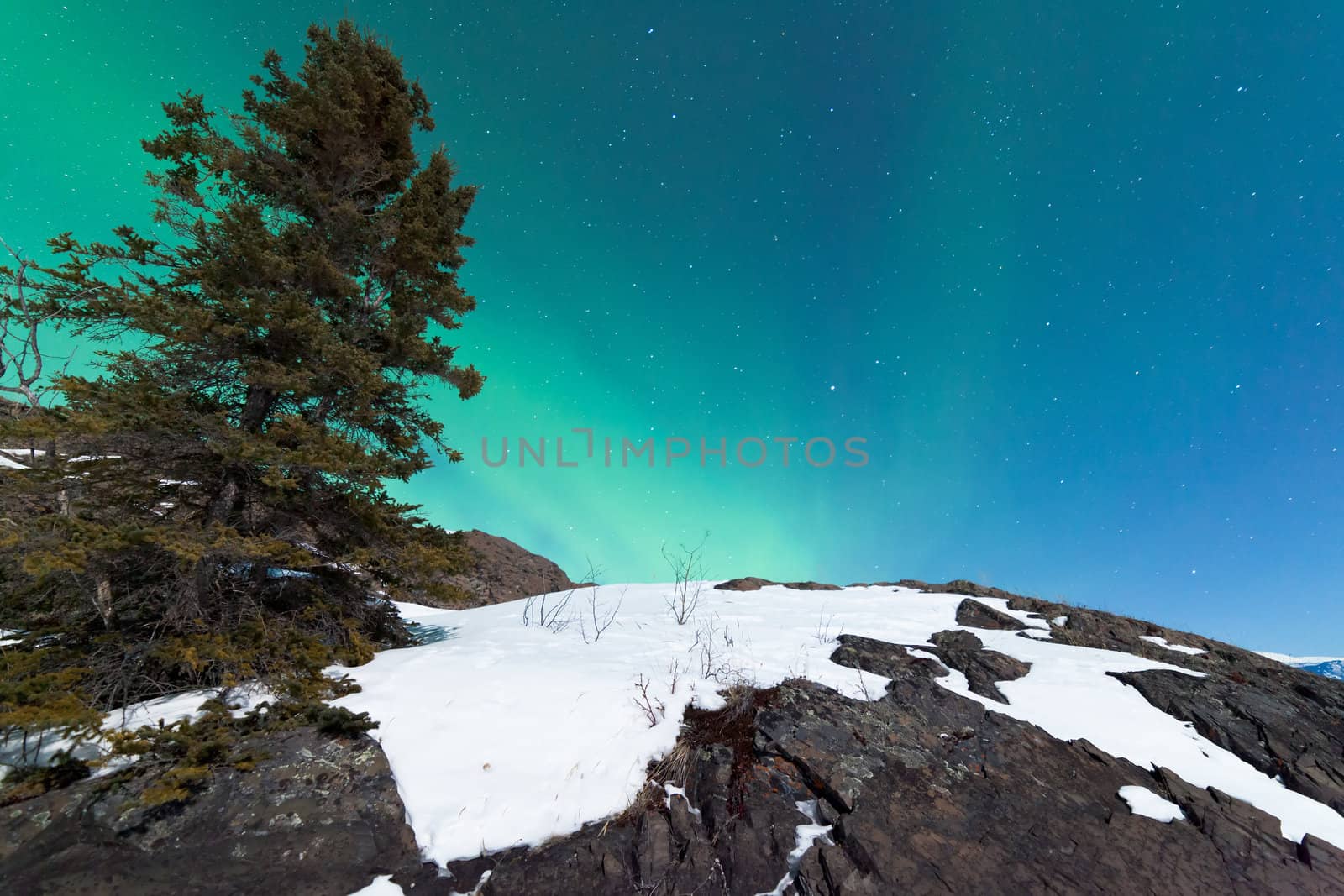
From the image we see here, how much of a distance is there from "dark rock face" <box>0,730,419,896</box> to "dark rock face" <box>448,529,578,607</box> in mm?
13378

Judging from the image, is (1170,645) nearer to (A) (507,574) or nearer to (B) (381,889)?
(B) (381,889)

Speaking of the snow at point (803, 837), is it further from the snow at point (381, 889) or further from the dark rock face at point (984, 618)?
the dark rock face at point (984, 618)

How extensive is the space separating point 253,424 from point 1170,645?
15.1 m

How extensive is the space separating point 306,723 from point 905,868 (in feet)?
16.0

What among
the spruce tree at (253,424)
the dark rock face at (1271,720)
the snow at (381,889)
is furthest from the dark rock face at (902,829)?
the spruce tree at (253,424)

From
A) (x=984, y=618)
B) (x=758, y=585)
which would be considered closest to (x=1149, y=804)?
(x=984, y=618)

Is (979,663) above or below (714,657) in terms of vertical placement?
above

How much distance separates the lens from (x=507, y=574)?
19.2m

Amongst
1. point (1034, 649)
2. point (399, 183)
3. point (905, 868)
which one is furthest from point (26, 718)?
point (1034, 649)

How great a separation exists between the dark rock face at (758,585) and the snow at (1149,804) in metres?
8.92

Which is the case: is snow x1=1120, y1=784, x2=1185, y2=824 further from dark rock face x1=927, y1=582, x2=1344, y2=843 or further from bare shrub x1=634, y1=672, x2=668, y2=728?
bare shrub x1=634, y1=672, x2=668, y2=728

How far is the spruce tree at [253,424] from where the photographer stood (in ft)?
15.1

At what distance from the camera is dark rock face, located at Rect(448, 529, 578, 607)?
58.2 ft

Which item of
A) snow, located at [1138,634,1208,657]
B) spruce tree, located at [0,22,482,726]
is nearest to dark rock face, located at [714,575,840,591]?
snow, located at [1138,634,1208,657]
